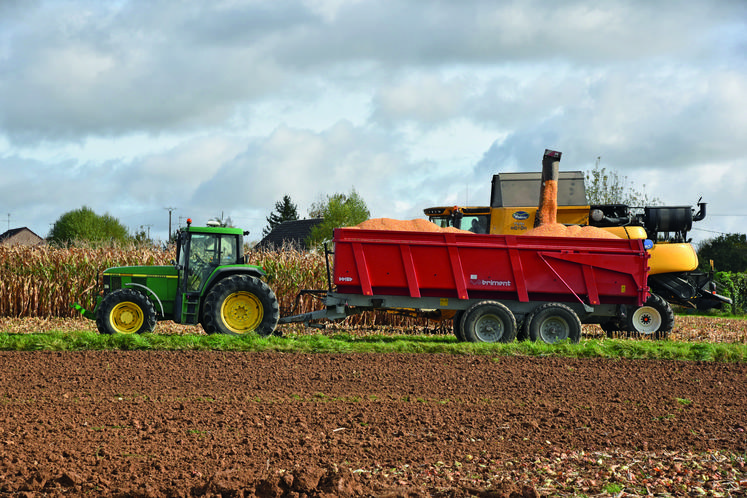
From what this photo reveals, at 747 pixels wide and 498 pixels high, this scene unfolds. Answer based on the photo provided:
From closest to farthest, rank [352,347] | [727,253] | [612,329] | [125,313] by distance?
[352,347] → [125,313] → [612,329] → [727,253]

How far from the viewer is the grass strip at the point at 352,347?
432 inches

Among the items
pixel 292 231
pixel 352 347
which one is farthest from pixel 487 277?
pixel 292 231

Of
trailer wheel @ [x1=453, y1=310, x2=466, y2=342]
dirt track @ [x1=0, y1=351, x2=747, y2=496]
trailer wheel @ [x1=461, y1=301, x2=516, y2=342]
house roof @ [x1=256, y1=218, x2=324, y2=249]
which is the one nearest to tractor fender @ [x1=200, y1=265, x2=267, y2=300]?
dirt track @ [x1=0, y1=351, x2=747, y2=496]

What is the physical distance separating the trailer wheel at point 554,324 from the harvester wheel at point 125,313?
659 cm

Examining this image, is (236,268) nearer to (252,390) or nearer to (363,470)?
(252,390)

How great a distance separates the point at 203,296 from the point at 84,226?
39.3 metres

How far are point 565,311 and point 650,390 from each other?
376cm

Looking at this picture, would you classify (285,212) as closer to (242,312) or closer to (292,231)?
(292,231)

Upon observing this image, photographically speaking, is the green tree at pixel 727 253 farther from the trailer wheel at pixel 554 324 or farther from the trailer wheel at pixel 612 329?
the trailer wheel at pixel 554 324

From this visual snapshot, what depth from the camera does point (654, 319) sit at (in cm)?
1354

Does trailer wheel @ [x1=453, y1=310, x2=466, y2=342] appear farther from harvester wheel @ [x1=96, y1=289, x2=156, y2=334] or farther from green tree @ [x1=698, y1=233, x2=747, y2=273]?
green tree @ [x1=698, y1=233, x2=747, y2=273]

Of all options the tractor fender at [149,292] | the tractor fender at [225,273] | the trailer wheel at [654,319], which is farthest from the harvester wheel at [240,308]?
the trailer wheel at [654,319]

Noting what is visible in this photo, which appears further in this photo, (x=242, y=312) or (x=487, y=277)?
(x=487, y=277)

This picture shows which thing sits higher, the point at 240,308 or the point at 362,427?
the point at 240,308
